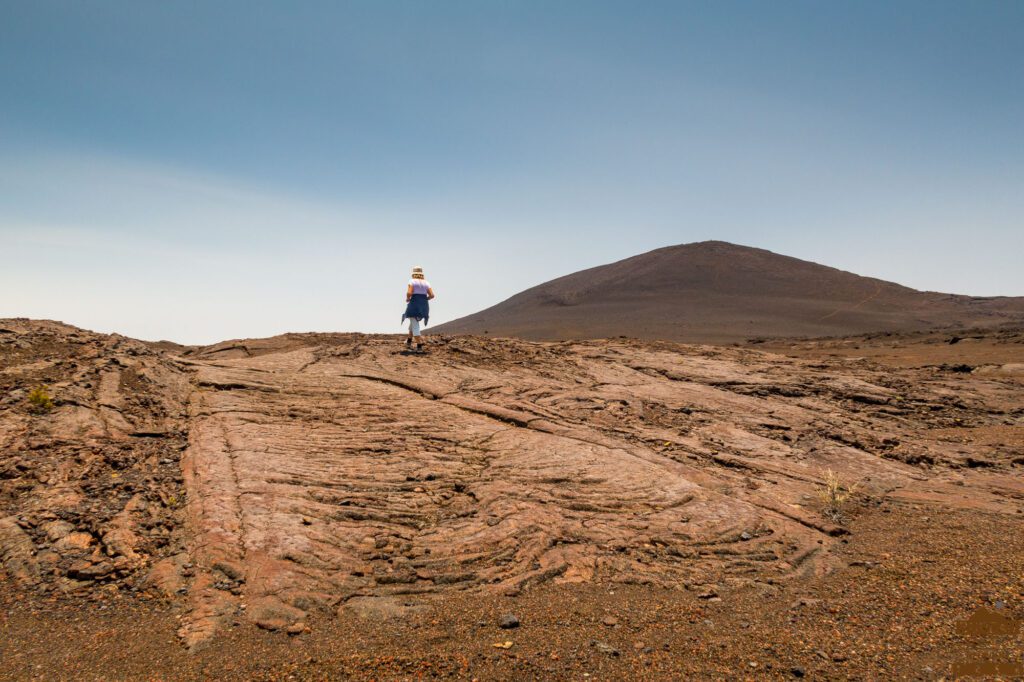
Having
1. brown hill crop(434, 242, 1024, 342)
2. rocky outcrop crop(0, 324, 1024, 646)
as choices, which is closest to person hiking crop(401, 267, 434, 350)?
rocky outcrop crop(0, 324, 1024, 646)

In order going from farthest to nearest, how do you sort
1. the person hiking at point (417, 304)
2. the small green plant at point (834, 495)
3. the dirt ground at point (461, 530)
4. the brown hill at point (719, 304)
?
the brown hill at point (719, 304)
the person hiking at point (417, 304)
the small green plant at point (834, 495)
the dirt ground at point (461, 530)

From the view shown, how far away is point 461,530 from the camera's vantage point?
5.88 metres

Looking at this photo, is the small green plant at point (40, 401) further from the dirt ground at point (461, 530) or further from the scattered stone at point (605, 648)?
the scattered stone at point (605, 648)

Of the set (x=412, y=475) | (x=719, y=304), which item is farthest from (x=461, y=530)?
(x=719, y=304)

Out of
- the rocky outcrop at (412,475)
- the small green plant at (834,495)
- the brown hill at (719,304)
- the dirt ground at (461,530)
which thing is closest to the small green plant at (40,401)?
the dirt ground at (461,530)

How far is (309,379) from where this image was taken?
8992 mm

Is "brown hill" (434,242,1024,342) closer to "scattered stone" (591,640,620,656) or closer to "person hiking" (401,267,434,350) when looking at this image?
"person hiking" (401,267,434,350)

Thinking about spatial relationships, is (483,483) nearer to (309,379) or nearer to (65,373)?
(309,379)

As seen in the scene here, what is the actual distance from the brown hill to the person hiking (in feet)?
88.0

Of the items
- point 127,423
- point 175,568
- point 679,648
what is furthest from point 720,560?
point 127,423

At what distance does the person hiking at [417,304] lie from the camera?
11.3 metres

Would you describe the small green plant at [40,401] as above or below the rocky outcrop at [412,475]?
above

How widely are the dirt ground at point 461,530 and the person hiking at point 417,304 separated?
3.45 feet

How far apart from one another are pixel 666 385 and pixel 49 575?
370 inches
